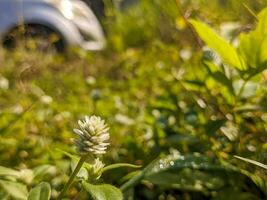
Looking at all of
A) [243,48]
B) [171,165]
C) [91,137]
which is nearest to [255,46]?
[243,48]

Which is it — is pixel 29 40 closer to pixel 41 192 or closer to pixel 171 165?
pixel 171 165

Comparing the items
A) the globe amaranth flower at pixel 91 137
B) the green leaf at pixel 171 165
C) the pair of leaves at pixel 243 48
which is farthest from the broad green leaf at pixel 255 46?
the globe amaranth flower at pixel 91 137

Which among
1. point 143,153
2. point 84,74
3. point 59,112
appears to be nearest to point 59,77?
point 84,74

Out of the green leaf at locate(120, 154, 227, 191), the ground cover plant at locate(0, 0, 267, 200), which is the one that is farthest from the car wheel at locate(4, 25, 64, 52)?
the green leaf at locate(120, 154, 227, 191)

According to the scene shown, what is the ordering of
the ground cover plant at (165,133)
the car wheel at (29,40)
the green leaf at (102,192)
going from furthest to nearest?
the car wheel at (29,40) < the ground cover plant at (165,133) < the green leaf at (102,192)

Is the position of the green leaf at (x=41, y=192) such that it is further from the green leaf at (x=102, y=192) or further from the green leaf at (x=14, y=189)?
the green leaf at (x=14, y=189)

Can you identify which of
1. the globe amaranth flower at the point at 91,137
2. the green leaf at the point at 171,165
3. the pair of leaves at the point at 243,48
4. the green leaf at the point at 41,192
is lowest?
the green leaf at the point at 171,165

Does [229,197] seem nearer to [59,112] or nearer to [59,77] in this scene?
[59,112]

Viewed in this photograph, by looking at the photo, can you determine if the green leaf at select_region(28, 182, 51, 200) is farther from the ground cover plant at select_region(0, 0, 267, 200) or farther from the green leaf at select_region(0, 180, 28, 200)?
the green leaf at select_region(0, 180, 28, 200)
